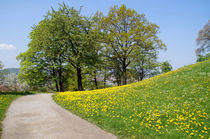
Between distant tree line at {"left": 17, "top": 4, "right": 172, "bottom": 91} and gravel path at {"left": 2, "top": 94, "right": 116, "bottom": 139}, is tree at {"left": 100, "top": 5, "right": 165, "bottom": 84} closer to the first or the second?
distant tree line at {"left": 17, "top": 4, "right": 172, "bottom": 91}

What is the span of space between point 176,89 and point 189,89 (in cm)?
115

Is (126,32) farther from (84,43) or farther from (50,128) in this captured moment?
(50,128)

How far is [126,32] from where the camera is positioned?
3078 centimetres

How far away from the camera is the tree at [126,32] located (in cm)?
2962

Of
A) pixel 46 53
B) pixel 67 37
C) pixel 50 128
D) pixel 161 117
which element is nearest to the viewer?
pixel 50 128

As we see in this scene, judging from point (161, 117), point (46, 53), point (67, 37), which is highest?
point (67, 37)

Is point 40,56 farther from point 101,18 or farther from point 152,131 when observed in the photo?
point 152,131

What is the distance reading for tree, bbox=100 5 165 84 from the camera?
2962 cm

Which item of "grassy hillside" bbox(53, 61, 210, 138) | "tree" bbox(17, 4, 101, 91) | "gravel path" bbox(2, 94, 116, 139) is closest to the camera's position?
"gravel path" bbox(2, 94, 116, 139)

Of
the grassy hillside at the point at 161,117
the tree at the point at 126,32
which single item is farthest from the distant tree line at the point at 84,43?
the grassy hillside at the point at 161,117

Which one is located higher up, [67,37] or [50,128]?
[67,37]

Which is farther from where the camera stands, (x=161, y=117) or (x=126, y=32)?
(x=126, y=32)

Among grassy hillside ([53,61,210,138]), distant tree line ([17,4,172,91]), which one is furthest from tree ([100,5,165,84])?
grassy hillside ([53,61,210,138])

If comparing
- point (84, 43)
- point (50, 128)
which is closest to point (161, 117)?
point (50, 128)
